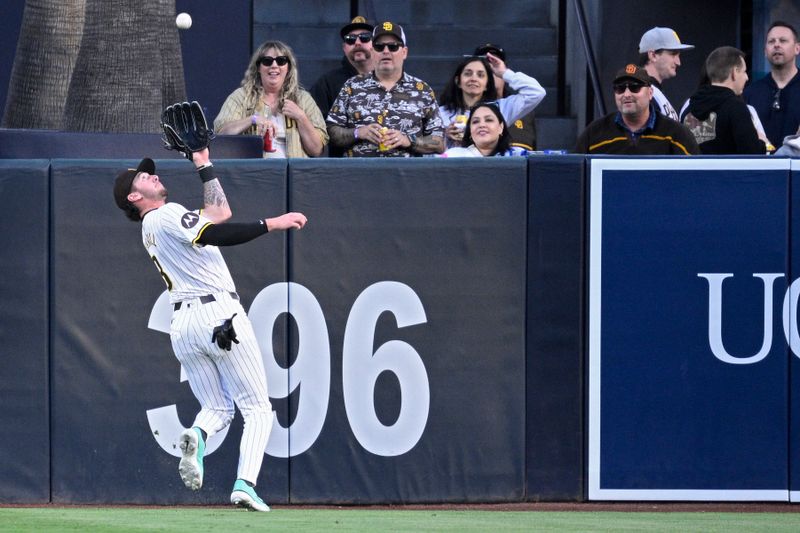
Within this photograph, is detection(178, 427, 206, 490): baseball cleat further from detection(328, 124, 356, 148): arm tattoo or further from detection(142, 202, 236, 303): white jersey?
detection(328, 124, 356, 148): arm tattoo

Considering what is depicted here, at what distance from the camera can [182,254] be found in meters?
7.85

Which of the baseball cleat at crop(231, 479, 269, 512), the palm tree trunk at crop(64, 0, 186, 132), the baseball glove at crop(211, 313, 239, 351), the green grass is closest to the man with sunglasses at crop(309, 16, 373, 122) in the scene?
the palm tree trunk at crop(64, 0, 186, 132)

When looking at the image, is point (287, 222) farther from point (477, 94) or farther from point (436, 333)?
point (477, 94)

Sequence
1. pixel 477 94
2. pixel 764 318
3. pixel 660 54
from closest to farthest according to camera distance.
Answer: pixel 764 318, pixel 477 94, pixel 660 54

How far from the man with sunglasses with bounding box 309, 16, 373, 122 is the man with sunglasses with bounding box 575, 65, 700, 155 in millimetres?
1733

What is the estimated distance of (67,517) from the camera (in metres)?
7.63

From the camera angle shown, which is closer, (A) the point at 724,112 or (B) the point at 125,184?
(B) the point at 125,184

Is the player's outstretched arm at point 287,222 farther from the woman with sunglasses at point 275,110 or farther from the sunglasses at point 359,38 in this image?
the sunglasses at point 359,38

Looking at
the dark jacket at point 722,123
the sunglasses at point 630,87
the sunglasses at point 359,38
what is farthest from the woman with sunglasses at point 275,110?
the dark jacket at point 722,123

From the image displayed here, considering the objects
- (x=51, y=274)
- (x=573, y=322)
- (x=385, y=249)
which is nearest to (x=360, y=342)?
(x=385, y=249)

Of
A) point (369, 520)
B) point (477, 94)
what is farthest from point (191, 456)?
point (477, 94)

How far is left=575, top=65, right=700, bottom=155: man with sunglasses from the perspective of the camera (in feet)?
29.9

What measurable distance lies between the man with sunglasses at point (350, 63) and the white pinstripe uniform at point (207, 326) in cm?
262

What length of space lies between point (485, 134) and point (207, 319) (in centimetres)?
231
